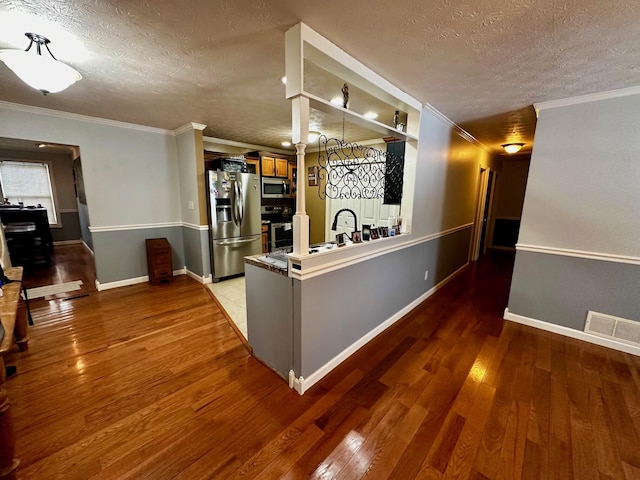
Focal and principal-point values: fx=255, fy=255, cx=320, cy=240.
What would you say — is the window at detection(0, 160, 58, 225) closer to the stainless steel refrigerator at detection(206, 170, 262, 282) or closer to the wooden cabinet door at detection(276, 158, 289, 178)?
the stainless steel refrigerator at detection(206, 170, 262, 282)

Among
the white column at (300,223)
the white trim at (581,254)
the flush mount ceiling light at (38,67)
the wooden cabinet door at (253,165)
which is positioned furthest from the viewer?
the wooden cabinet door at (253,165)

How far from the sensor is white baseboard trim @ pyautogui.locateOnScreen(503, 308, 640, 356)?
2.37m

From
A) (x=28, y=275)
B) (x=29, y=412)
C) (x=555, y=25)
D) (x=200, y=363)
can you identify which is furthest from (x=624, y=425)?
(x=28, y=275)

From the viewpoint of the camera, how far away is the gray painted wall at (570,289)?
2.35 m

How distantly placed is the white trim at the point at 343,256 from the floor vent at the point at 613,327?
5.99ft

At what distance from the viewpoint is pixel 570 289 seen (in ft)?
8.50

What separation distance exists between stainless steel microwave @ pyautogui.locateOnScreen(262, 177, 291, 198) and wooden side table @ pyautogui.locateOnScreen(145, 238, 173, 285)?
75.1 inches

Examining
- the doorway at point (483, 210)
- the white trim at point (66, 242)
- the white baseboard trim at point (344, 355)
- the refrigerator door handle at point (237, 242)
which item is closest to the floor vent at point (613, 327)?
the white baseboard trim at point (344, 355)

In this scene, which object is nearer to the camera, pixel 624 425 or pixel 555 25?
pixel 555 25

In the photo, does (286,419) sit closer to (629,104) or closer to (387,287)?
(387,287)

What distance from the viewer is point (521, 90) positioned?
2.25m

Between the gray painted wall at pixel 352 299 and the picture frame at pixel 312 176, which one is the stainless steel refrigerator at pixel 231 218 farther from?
the gray painted wall at pixel 352 299

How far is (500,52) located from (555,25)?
30 cm

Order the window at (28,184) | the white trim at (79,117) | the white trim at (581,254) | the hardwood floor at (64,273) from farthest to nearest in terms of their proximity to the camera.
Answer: the window at (28,184), the hardwood floor at (64,273), the white trim at (79,117), the white trim at (581,254)
